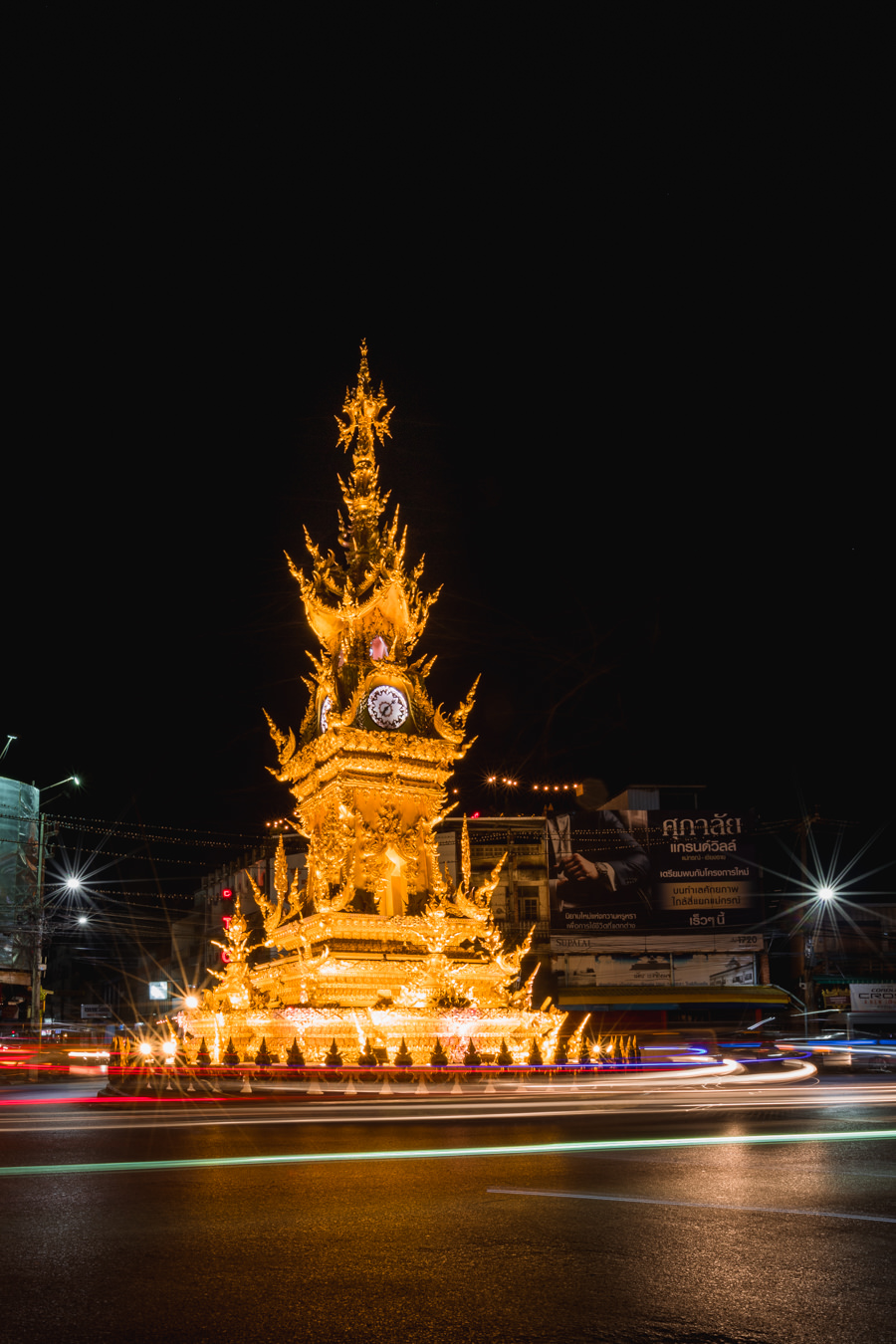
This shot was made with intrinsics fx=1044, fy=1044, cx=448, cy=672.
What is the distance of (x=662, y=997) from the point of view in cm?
5338

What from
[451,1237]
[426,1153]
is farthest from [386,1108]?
[451,1237]

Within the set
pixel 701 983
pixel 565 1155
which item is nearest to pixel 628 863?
pixel 701 983

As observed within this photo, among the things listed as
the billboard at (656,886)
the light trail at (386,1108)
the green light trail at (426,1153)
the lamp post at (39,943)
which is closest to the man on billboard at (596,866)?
the billboard at (656,886)

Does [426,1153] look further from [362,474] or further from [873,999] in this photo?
[873,999]

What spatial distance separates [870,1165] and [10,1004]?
5797 centimetres

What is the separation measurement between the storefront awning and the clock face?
31638 millimetres

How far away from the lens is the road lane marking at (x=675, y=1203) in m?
6.86

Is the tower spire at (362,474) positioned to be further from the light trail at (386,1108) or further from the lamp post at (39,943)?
the lamp post at (39,943)

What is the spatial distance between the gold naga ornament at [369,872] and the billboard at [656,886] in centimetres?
2990

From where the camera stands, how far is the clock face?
83.9 feet

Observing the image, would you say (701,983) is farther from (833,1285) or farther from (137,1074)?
(833,1285)

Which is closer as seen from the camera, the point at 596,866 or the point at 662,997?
the point at 662,997

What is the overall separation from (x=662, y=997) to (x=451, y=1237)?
5019 cm

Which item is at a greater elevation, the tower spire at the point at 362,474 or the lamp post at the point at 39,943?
the tower spire at the point at 362,474
